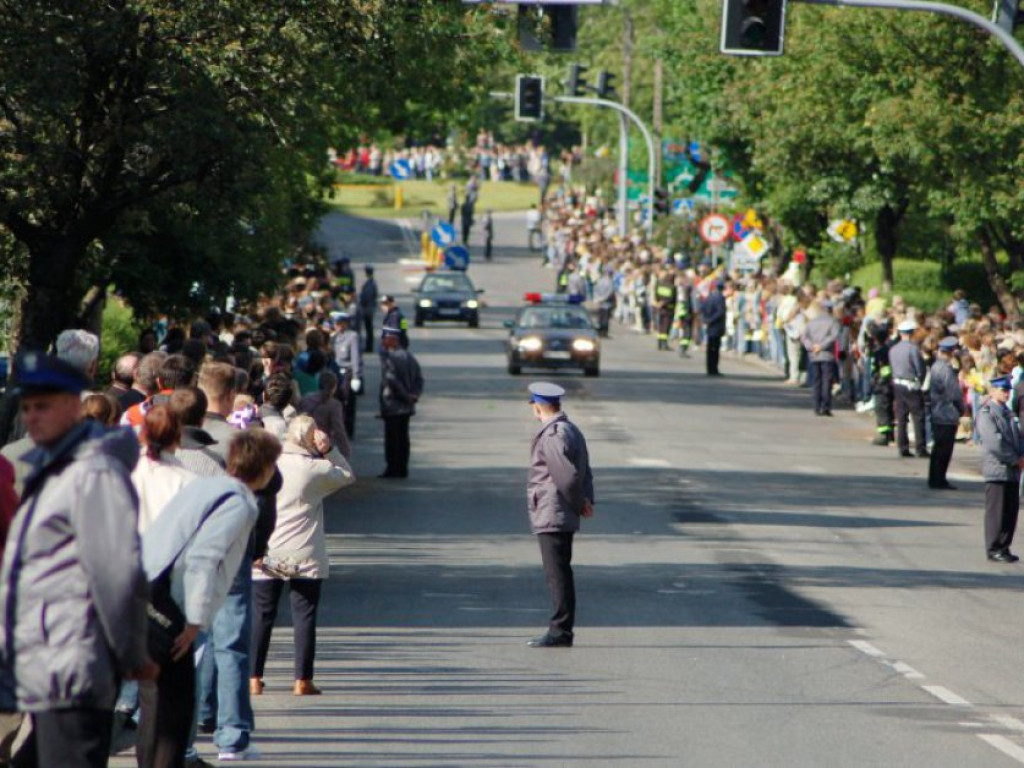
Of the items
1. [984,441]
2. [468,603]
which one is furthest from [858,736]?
[984,441]

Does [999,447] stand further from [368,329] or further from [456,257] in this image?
[456,257]

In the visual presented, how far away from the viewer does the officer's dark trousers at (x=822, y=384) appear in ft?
113

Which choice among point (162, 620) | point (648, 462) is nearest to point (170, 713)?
point (162, 620)

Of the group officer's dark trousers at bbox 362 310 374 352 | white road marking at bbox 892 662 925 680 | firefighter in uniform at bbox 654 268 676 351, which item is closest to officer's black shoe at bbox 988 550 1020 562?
white road marking at bbox 892 662 925 680

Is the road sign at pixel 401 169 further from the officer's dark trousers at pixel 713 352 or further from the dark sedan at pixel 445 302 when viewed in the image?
the officer's dark trousers at pixel 713 352

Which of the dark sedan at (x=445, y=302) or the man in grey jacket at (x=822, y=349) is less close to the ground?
the man in grey jacket at (x=822, y=349)

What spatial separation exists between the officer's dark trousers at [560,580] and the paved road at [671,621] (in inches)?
7.2

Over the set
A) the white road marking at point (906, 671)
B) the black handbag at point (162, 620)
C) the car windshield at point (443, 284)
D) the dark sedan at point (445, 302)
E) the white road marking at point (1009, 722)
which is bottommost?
the dark sedan at point (445, 302)

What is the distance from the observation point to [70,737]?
6820mm

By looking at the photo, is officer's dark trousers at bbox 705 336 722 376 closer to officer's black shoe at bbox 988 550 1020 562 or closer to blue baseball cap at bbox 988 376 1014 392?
blue baseball cap at bbox 988 376 1014 392

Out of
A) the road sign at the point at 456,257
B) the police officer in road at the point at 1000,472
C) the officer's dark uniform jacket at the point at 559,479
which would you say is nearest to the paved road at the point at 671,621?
the police officer in road at the point at 1000,472

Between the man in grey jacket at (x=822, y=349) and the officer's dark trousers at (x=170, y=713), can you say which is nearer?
the officer's dark trousers at (x=170, y=713)

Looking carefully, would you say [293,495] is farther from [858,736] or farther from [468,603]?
[468,603]

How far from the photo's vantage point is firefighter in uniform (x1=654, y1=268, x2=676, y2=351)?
5241 centimetres
